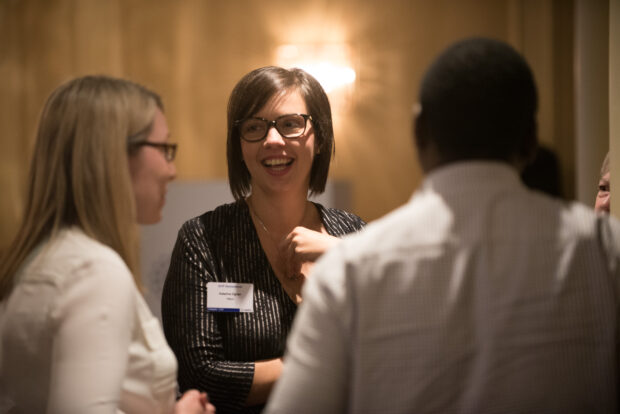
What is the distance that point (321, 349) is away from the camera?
2.90ft

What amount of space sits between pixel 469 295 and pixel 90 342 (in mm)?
622

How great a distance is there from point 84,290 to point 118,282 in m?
0.06

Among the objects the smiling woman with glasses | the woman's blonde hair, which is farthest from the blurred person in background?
the woman's blonde hair

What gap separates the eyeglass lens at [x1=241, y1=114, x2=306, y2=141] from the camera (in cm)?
179

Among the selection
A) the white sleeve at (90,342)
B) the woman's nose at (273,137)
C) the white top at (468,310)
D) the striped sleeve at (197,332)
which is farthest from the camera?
the woman's nose at (273,137)

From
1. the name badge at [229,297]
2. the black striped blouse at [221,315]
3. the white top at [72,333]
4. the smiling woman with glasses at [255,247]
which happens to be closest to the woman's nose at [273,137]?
the smiling woman with glasses at [255,247]

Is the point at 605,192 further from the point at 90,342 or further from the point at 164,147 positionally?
the point at 90,342

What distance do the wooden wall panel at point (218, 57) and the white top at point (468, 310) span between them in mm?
2724

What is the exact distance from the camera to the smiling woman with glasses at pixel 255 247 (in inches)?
63.8

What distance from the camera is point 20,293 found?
1.07 metres

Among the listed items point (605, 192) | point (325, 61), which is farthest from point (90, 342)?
point (325, 61)

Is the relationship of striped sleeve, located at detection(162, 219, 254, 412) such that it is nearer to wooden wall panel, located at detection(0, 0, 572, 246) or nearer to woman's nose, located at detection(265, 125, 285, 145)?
woman's nose, located at detection(265, 125, 285, 145)

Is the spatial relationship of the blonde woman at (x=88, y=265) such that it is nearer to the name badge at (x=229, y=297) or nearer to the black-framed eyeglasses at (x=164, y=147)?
the black-framed eyeglasses at (x=164, y=147)

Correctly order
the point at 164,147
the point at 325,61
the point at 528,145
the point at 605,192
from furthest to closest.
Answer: the point at 325,61 → the point at 605,192 → the point at 164,147 → the point at 528,145
